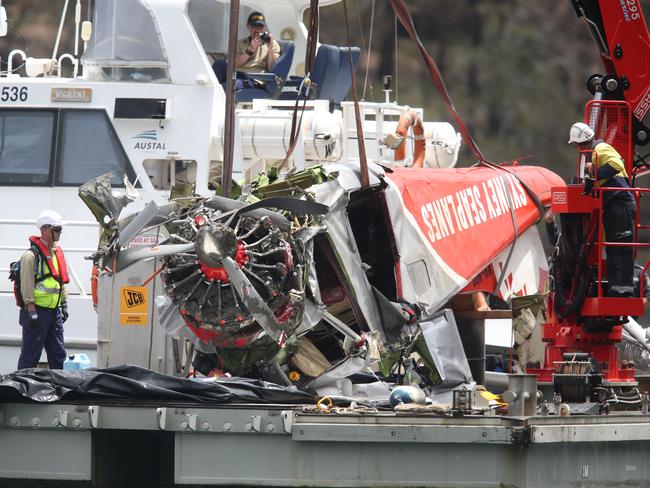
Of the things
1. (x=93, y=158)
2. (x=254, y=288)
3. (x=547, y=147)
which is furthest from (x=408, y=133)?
(x=547, y=147)

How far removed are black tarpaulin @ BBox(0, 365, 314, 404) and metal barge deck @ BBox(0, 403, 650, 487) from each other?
0.48 feet

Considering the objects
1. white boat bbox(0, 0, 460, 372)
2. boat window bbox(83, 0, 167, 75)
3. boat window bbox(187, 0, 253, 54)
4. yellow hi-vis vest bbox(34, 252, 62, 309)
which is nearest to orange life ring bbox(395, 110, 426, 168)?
white boat bbox(0, 0, 460, 372)

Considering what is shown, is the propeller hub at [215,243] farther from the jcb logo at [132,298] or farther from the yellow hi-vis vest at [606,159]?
the yellow hi-vis vest at [606,159]

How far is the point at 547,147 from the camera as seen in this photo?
41.2 metres

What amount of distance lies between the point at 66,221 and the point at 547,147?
2717cm

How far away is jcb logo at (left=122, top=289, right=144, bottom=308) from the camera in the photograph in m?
11.9

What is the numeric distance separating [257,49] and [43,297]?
386 centimetres

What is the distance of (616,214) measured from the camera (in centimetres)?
1219

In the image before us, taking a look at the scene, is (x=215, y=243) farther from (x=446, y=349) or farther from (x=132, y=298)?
(x=446, y=349)

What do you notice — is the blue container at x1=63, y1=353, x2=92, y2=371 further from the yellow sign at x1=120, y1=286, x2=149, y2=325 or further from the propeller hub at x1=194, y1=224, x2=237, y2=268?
the propeller hub at x1=194, y1=224, x2=237, y2=268

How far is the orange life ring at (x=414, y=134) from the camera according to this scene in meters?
14.8

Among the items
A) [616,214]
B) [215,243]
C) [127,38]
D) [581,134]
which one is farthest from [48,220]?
[616,214]

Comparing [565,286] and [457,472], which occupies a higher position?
[565,286]

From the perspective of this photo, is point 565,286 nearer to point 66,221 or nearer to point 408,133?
point 408,133
